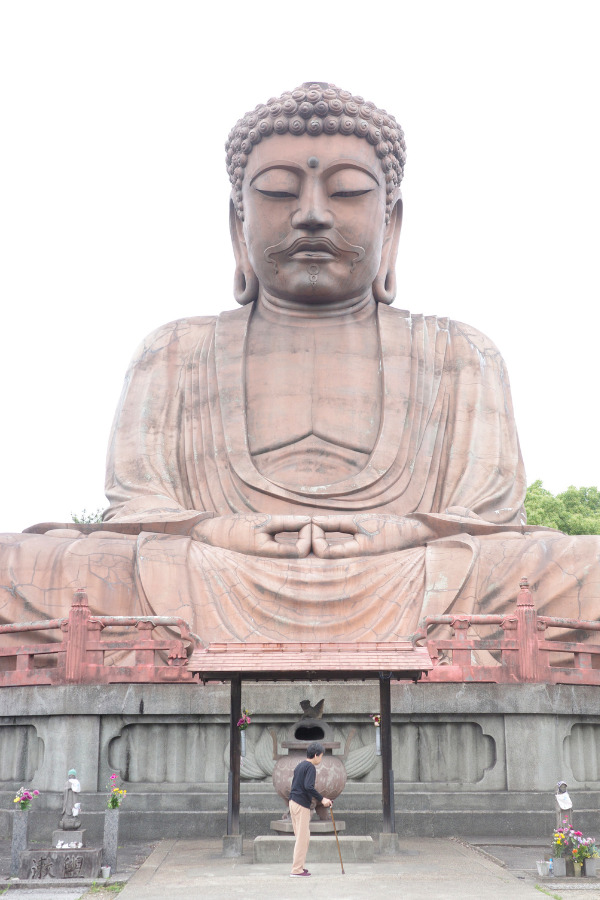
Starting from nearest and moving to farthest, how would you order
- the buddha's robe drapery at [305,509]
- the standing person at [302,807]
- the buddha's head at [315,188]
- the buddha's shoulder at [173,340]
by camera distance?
1. the standing person at [302,807]
2. the buddha's robe drapery at [305,509]
3. the buddha's head at [315,188]
4. the buddha's shoulder at [173,340]

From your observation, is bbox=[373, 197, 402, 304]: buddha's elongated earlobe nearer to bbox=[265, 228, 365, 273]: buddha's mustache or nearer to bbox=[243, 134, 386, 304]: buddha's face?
bbox=[243, 134, 386, 304]: buddha's face

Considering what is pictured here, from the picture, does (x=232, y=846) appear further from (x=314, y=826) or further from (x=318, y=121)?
(x=318, y=121)

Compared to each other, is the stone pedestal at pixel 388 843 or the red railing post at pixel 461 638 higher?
the red railing post at pixel 461 638

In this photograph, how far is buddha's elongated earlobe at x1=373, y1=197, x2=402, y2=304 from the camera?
12.2 m

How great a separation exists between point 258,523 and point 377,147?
165 inches

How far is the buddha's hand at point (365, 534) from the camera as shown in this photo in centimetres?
961

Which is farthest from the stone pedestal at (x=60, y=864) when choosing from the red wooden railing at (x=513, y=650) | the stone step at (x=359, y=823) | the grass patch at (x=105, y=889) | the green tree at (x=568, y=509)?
the green tree at (x=568, y=509)

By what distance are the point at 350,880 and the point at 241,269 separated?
7.81m

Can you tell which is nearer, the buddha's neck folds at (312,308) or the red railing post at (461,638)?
the red railing post at (461,638)

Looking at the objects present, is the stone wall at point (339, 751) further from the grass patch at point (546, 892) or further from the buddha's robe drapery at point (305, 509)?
the grass patch at point (546, 892)

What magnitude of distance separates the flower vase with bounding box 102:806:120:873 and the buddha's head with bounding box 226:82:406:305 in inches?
252

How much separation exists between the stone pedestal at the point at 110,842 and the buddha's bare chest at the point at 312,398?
5.09 meters

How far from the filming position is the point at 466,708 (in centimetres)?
780

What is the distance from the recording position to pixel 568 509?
23.6 meters
